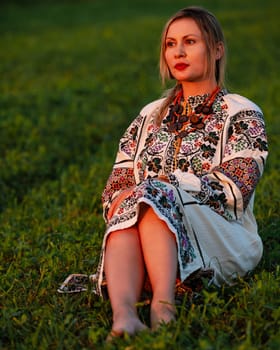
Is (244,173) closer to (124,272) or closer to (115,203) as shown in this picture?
(115,203)

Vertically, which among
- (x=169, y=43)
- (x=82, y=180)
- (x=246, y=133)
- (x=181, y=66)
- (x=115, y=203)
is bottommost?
(x=82, y=180)

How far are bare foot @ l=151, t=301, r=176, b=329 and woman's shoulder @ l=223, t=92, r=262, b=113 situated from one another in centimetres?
118

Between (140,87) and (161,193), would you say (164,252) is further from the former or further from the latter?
(140,87)

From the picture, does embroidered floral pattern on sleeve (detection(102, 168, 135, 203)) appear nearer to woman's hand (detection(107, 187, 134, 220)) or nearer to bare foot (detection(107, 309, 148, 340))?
woman's hand (detection(107, 187, 134, 220))

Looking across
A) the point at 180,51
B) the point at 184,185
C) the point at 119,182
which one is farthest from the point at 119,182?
the point at 180,51

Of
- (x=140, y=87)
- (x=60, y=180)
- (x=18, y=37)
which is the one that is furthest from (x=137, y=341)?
(x=18, y=37)

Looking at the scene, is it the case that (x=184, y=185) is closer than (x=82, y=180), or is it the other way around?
(x=184, y=185)

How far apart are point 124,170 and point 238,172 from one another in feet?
2.24

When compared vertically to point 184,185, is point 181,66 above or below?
above

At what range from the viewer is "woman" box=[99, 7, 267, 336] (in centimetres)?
312

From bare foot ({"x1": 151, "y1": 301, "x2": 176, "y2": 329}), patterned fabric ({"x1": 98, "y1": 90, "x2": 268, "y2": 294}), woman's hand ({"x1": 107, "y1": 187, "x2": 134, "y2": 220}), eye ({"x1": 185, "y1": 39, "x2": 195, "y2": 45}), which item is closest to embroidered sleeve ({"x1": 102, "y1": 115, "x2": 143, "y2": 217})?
patterned fabric ({"x1": 98, "y1": 90, "x2": 268, "y2": 294})

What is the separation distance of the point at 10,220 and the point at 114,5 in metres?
22.3

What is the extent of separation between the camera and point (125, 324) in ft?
9.49

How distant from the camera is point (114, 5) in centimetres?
2648
